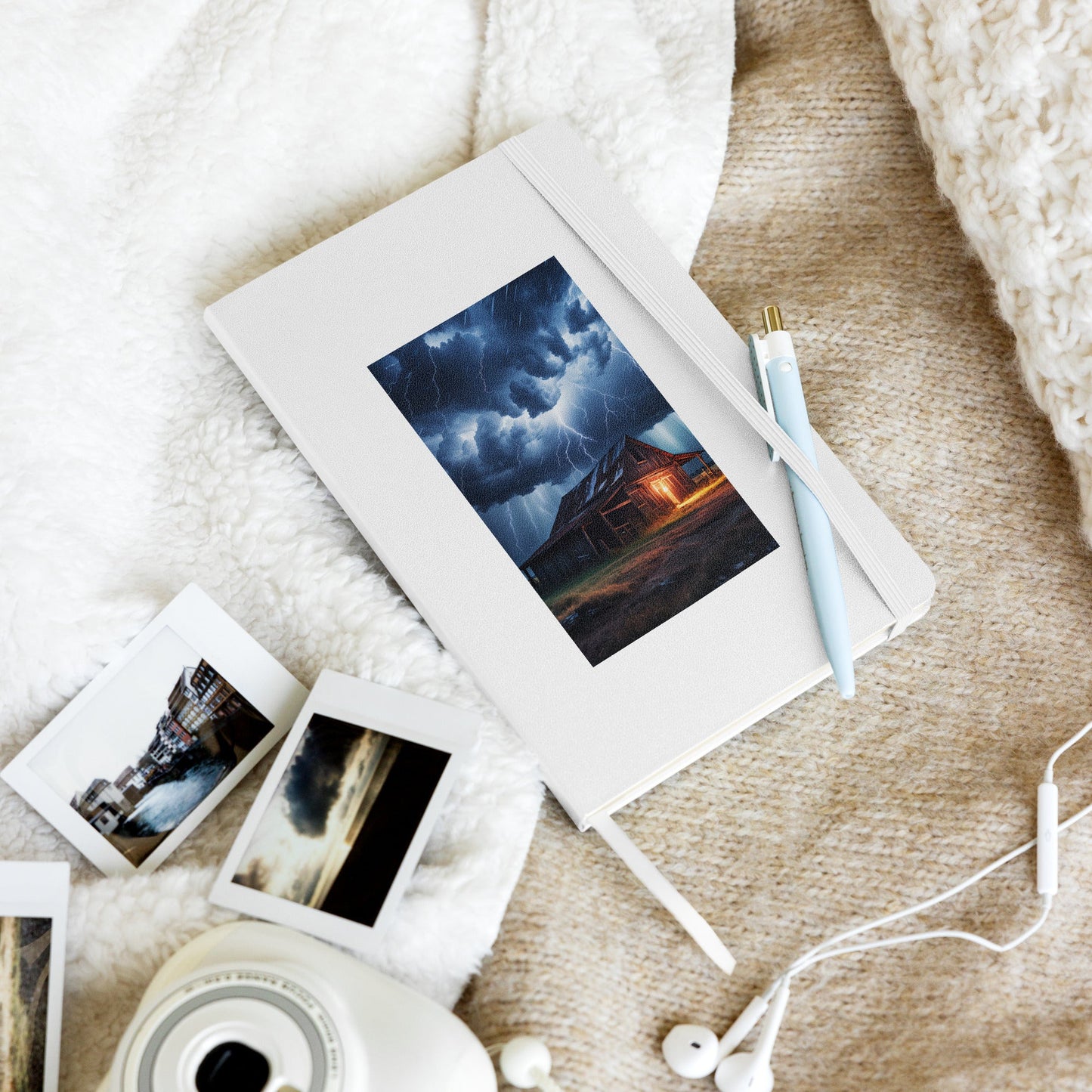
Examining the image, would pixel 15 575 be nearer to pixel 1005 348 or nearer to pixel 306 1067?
pixel 306 1067

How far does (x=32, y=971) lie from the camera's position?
0.46m

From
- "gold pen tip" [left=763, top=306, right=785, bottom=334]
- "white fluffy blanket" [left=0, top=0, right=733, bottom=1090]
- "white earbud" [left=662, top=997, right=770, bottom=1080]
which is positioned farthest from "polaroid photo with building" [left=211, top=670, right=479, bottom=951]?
"gold pen tip" [left=763, top=306, right=785, bottom=334]

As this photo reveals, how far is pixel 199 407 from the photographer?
0.59 meters

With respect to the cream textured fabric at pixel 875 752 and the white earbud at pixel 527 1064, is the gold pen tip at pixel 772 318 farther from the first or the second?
the white earbud at pixel 527 1064

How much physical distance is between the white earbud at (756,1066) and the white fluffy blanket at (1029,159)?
317 mm

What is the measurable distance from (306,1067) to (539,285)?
0.42 meters

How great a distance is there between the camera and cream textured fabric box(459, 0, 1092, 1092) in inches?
19.3

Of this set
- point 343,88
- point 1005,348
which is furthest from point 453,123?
point 1005,348

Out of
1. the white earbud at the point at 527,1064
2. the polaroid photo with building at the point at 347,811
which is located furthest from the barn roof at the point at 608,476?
the white earbud at the point at 527,1064

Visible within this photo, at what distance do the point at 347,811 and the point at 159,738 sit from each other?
111mm

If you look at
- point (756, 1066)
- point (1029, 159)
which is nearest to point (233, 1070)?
point (756, 1066)

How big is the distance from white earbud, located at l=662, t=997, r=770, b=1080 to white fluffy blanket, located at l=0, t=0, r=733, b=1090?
11cm

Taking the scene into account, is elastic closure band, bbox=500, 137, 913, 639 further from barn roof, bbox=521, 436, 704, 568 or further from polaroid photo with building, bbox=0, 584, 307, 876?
polaroid photo with building, bbox=0, 584, 307, 876

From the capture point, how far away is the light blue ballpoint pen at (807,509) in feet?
1.70
